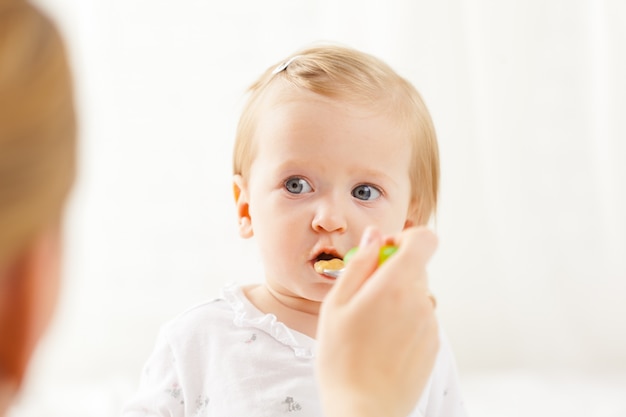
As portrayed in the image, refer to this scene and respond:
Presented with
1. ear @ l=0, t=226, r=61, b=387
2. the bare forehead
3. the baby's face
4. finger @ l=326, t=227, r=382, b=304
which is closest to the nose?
the baby's face

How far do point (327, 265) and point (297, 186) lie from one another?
12 centimetres

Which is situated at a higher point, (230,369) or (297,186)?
(297,186)

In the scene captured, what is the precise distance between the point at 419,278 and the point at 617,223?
1.43 meters

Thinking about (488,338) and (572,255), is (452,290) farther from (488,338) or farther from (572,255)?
(572,255)

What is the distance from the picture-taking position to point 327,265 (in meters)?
1.31

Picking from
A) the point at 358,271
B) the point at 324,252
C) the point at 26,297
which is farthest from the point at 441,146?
the point at 26,297

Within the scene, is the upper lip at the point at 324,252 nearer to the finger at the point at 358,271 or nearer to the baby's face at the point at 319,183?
the baby's face at the point at 319,183

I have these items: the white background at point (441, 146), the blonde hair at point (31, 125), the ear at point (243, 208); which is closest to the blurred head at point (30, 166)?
the blonde hair at point (31, 125)

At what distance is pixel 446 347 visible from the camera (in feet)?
5.09

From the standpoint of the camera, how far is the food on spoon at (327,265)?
4.31 ft

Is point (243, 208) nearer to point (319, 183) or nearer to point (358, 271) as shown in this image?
point (319, 183)

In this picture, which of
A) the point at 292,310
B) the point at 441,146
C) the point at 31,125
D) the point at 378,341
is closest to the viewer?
the point at 31,125

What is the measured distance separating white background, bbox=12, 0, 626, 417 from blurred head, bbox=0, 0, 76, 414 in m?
1.50

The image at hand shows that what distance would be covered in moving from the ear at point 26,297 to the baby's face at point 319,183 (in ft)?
2.16
